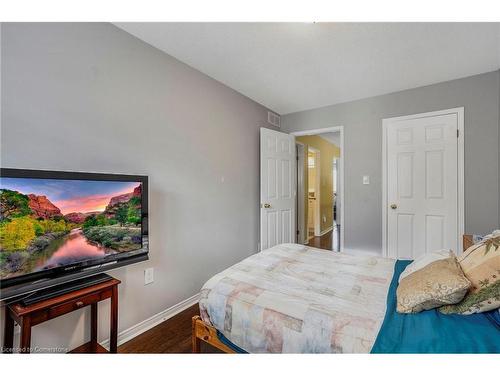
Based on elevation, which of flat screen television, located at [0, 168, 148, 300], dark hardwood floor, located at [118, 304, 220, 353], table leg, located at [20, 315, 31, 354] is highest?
flat screen television, located at [0, 168, 148, 300]

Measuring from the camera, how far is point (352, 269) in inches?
63.5

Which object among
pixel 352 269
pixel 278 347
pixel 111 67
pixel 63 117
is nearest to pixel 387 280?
pixel 352 269

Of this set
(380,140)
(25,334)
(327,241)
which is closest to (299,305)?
(25,334)

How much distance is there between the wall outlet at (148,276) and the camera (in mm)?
1927

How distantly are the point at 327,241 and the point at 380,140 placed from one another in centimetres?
256

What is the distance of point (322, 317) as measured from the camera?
1027 mm

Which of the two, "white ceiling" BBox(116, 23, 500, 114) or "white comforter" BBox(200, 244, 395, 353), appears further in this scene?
"white ceiling" BBox(116, 23, 500, 114)

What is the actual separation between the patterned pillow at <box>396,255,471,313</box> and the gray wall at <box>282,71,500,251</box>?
6.54 ft

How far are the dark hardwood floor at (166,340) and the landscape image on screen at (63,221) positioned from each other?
0.76 meters

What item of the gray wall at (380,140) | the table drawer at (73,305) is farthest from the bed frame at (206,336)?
the gray wall at (380,140)

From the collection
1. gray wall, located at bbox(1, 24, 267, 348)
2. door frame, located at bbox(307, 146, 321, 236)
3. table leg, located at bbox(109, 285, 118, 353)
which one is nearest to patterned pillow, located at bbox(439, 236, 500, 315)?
table leg, located at bbox(109, 285, 118, 353)

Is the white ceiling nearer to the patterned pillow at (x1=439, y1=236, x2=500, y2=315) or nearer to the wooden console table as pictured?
the patterned pillow at (x1=439, y1=236, x2=500, y2=315)

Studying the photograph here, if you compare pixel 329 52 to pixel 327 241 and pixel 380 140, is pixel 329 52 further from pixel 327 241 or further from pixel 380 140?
pixel 327 241

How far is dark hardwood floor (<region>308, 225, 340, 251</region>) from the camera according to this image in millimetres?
4457
